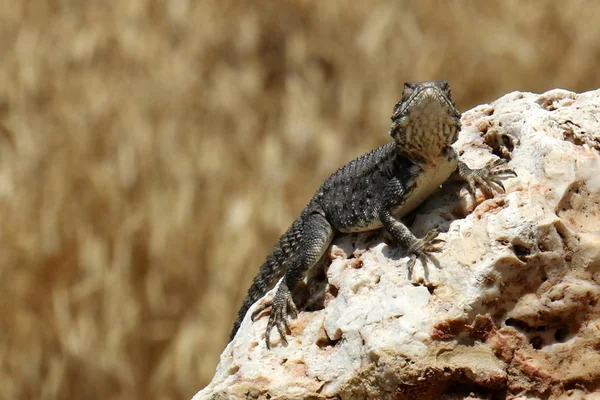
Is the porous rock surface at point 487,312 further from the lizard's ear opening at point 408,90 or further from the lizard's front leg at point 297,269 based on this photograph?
the lizard's ear opening at point 408,90

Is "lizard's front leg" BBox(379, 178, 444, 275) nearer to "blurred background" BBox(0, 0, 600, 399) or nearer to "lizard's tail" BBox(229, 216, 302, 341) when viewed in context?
"lizard's tail" BBox(229, 216, 302, 341)

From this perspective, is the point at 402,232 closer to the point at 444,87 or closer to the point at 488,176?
the point at 488,176

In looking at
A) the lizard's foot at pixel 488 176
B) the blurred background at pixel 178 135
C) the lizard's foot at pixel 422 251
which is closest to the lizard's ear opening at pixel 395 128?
the lizard's foot at pixel 488 176

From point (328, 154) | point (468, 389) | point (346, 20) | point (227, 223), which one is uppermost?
point (346, 20)

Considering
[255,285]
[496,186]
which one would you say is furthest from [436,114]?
[255,285]

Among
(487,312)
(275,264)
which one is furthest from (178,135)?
(487,312)

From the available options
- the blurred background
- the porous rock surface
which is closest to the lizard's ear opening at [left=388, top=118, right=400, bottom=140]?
the porous rock surface

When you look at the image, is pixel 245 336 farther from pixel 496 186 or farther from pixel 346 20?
pixel 346 20
